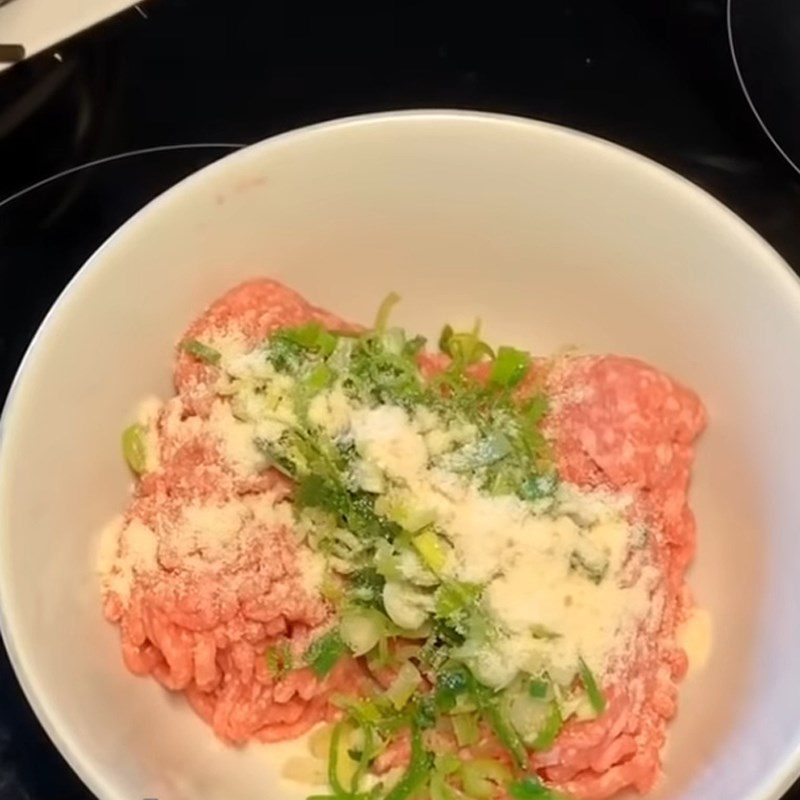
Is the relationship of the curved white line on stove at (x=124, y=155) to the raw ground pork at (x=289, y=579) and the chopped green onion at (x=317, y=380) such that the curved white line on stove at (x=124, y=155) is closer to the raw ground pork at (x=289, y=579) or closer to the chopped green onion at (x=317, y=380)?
the raw ground pork at (x=289, y=579)

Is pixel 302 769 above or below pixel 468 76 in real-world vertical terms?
below

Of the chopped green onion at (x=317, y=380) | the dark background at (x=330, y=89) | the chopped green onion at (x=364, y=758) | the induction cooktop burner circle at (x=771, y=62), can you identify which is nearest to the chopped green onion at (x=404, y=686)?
the chopped green onion at (x=364, y=758)

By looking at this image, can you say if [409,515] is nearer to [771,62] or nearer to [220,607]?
[220,607]

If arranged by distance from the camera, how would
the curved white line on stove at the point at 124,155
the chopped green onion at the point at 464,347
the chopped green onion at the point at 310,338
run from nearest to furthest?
the chopped green onion at the point at 310,338 → the chopped green onion at the point at 464,347 → the curved white line on stove at the point at 124,155

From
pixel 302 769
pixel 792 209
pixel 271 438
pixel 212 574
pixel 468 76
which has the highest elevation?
pixel 468 76

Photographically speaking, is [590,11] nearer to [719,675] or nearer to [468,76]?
[468,76]

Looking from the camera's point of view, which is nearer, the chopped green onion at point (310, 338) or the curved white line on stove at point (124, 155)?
the chopped green onion at point (310, 338)

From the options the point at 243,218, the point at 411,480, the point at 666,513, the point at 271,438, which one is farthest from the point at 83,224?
the point at 666,513
